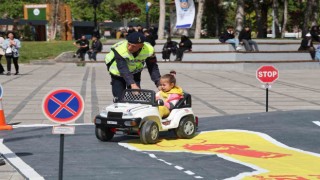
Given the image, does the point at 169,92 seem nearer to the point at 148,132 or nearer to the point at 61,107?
the point at 148,132

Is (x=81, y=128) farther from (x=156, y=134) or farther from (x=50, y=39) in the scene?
(x=50, y=39)

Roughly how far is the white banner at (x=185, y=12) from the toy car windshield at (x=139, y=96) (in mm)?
27330

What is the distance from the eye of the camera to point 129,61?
10.7 m

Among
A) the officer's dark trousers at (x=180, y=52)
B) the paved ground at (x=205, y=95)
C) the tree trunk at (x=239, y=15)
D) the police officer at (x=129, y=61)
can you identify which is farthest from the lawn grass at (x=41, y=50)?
the police officer at (x=129, y=61)

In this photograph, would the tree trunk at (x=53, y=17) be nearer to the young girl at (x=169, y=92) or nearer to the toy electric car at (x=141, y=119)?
the young girl at (x=169, y=92)

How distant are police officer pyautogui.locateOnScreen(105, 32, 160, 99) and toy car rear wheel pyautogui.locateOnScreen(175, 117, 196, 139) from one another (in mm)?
923

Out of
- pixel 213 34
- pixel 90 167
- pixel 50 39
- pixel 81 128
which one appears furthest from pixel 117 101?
pixel 213 34

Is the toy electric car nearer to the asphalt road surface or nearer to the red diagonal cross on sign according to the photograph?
the asphalt road surface

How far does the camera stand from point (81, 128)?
12.0 m

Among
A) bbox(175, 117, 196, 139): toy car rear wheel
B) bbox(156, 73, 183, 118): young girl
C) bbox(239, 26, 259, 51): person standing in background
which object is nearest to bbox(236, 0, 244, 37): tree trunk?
bbox(239, 26, 259, 51): person standing in background

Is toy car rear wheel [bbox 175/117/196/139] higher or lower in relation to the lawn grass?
higher

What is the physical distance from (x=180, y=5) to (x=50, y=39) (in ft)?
63.4

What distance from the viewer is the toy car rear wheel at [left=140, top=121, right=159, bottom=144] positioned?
9.81m

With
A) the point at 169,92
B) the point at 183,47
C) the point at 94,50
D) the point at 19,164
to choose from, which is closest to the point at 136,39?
the point at 169,92
